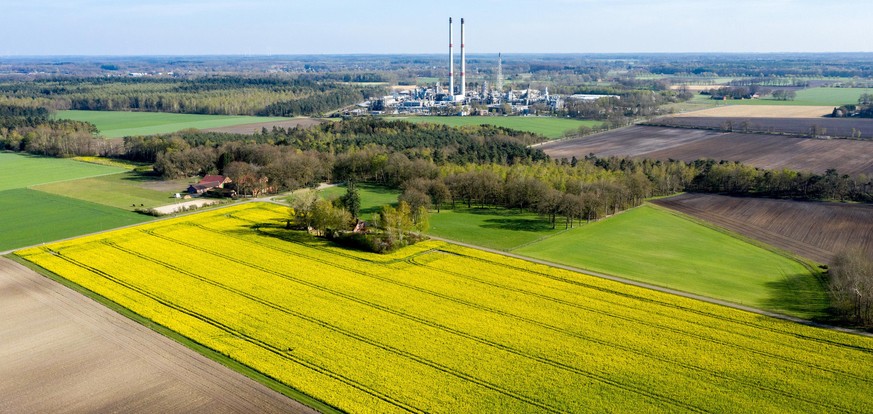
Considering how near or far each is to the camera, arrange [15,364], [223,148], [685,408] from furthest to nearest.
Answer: [223,148], [15,364], [685,408]

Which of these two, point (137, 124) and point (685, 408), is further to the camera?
point (137, 124)

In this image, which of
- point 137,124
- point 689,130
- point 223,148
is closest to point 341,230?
point 223,148

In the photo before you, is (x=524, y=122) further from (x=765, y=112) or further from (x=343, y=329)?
(x=343, y=329)

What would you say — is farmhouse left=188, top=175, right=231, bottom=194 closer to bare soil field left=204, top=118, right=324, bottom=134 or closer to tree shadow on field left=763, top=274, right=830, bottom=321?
bare soil field left=204, top=118, right=324, bottom=134

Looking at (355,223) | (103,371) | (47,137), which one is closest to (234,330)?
(103,371)

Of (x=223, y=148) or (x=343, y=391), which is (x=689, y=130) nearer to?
(x=223, y=148)
